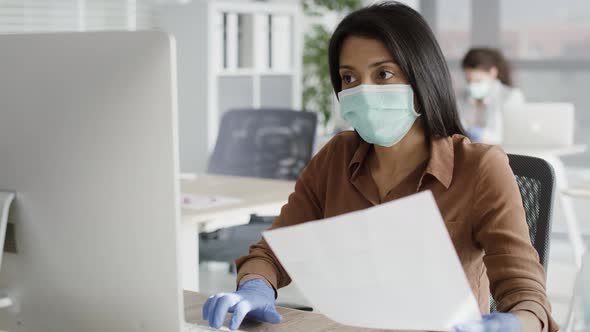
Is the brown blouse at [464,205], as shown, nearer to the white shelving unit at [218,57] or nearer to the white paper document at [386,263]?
the white paper document at [386,263]

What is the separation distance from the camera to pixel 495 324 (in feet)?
3.99

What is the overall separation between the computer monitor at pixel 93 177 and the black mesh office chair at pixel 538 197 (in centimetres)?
79

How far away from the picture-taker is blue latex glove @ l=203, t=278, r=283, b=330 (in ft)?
4.52

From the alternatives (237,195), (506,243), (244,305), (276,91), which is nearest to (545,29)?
(276,91)

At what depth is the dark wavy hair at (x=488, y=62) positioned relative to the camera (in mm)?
5535

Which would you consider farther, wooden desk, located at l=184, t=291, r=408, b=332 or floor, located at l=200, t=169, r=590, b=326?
floor, located at l=200, t=169, r=590, b=326

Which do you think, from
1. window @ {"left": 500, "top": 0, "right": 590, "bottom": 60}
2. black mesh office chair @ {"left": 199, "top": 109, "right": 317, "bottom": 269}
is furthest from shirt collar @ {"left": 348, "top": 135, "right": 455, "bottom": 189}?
window @ {"left": 500, "top": 0, "right": 590, "bottom": 60}

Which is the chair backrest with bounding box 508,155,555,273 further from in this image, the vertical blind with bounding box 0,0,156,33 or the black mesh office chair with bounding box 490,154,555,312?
the vertical blind with bounding box 0,0,156,33

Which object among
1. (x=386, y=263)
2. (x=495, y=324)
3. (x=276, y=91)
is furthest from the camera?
(x=276, y=91)

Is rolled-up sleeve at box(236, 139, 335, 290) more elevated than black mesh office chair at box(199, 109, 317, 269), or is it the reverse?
rolled-up sleeve at box(236, 139, 335, 290)

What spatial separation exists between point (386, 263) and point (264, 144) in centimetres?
268

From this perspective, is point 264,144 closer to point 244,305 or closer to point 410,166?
point 410,166

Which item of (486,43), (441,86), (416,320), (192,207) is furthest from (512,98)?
(416,320)

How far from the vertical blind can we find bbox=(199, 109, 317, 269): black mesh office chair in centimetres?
141
